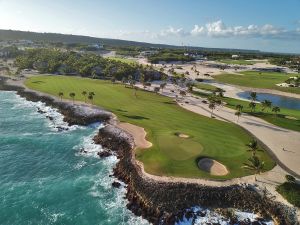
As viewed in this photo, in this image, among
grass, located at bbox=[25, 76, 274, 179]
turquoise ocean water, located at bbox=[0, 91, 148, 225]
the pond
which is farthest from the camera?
the pond

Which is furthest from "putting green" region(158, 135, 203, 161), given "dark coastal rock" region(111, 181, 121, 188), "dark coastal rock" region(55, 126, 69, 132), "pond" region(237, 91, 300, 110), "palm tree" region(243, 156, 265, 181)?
"pond" region(237, 91, 300, 110)

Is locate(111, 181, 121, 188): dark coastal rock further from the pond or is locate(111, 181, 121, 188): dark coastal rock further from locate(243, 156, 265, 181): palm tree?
the pond

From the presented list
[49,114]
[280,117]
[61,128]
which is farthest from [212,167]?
[49,114]

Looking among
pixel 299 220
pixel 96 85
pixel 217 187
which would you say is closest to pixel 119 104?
pixel 96 85

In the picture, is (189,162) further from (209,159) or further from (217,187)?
(217,187)

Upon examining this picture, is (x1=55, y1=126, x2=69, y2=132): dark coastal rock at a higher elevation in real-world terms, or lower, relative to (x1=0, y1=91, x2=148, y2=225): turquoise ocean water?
higher

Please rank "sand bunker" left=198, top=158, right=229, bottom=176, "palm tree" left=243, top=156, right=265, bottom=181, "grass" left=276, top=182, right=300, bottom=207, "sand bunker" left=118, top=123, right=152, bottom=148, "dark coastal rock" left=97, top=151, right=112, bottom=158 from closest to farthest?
"grass" left=276, top=182, right=300, bottom=207, "palm tree" left=243, top=156, right=265, bottom=181, "sand bunker" left=198, top=158, right=229, bottom=176, "dark coastal rock" left=97, top=151, right=112, bottom=158, "sand bunker" left=118, top=123, right=152, bottom=148

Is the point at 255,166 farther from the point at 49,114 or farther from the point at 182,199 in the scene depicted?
the point at 49,114
